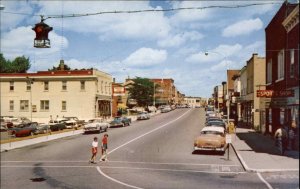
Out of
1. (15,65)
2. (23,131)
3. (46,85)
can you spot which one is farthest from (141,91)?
(23,131)

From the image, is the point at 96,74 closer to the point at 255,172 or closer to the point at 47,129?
the point at 47,129

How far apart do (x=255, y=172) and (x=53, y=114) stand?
53859 millimetres

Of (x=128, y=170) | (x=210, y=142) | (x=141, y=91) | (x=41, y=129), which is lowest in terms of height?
(x=128, y=170)

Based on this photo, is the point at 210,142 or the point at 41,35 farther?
the point at 210,142

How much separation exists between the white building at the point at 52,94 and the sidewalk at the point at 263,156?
124 ft

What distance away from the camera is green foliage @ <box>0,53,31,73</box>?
95125 millimetres

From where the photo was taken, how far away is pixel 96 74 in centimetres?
6638

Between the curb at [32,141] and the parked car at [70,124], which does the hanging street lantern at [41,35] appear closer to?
the curb at [32,141]

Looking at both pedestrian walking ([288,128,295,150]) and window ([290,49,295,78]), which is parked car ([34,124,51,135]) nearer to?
pedestrian walking ([288,128,295,150])

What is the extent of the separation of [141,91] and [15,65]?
34.0 metres

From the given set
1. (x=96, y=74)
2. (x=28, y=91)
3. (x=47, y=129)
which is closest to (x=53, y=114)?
(x=28, y=91)

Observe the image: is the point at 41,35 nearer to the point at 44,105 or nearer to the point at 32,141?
the point at 32,141

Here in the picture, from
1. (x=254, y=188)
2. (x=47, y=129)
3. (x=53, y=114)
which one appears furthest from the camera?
(x=53, y=114)

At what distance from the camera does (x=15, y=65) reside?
99.0 metres
